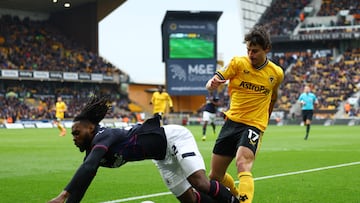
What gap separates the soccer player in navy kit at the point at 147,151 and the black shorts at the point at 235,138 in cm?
89

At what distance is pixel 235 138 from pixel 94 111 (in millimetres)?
2175

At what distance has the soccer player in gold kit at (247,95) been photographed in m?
7.27

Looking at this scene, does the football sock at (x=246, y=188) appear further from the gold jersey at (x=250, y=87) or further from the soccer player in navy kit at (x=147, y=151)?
the gold jersey at (x=250, y=87)

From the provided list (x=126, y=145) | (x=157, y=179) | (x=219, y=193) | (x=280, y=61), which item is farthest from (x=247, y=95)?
(x=280, y=61)

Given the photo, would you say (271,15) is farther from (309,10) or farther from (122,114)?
(122,114)

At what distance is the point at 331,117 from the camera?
55.4 m

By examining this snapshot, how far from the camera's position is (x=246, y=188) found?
22.4 ft

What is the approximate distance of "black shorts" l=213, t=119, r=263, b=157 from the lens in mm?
7227

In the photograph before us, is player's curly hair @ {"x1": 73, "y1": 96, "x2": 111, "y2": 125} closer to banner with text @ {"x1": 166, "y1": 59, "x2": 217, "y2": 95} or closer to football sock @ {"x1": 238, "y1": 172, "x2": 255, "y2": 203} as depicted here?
football sock @ {"x1": 238, "y1": 172, "x2": 255, "y2": 203}

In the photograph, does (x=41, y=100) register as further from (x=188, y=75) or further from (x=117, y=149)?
(x=117, y=149)

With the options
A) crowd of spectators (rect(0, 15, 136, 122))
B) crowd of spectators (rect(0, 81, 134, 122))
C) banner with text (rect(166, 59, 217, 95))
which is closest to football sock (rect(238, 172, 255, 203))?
crowd of spectators (rect(0, 81, 134, 122))

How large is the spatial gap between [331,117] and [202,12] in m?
14.9

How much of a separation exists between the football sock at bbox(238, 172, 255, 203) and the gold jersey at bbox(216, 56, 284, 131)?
721mm

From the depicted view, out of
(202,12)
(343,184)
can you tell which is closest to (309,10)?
(202,12)
